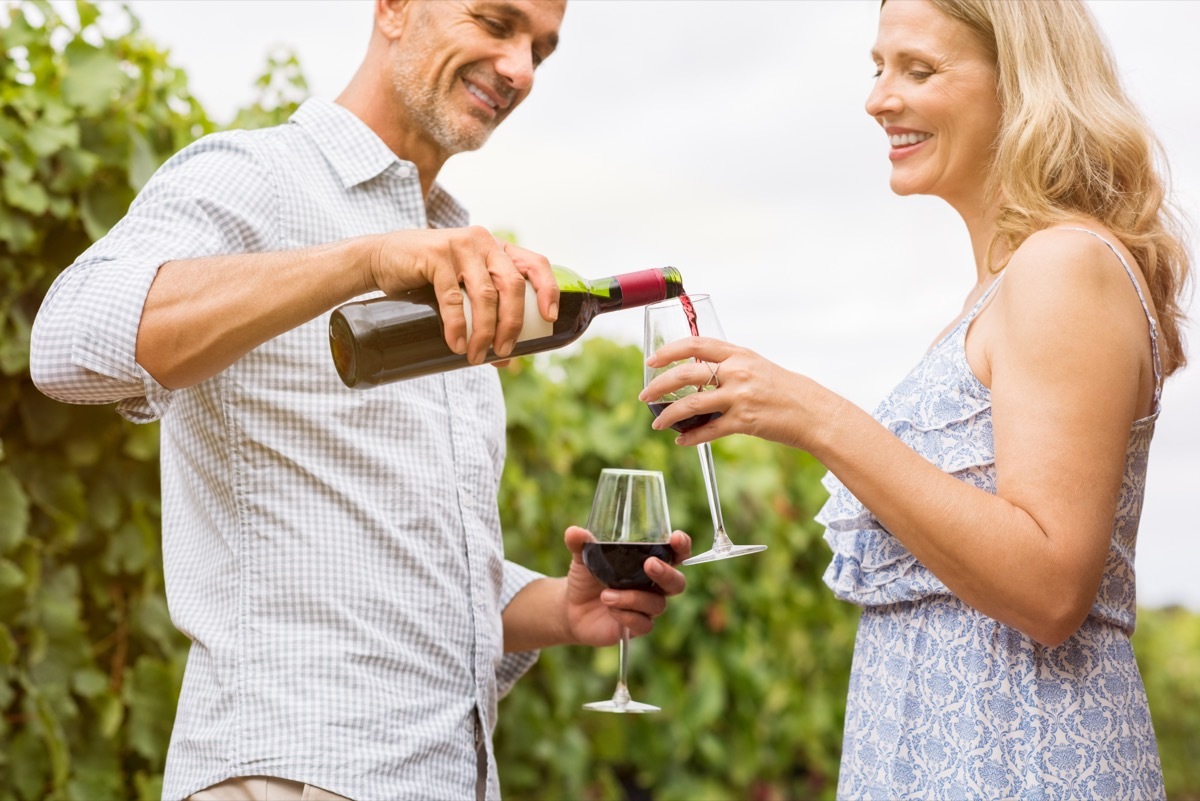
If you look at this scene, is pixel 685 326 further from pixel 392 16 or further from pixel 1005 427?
pixel 392 16

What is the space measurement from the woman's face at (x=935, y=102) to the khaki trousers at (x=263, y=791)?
138 cm

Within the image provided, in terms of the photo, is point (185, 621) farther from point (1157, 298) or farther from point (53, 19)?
point (1157, 298)

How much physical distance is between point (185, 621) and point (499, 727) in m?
2.04

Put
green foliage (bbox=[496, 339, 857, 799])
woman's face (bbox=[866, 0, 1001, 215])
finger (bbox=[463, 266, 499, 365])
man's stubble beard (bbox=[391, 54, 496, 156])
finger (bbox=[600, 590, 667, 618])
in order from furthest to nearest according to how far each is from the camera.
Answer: green foliage (bbox=[496, 339, 857, 799]) < man's stubble beard (bbox=[391, 54, 496, 156]) < finger (bbox=[600, 590, 667, 618]) < woman's face (bbox=[866, 0, 1001, 215]) < finger (bbox=[463, 266, 499, 365])

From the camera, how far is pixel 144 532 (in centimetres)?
262

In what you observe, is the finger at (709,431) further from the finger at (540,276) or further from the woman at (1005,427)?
the finger at (540,276)

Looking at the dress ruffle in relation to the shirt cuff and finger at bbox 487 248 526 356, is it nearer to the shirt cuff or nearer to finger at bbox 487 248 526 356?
finger at bbox 487 248 526 356

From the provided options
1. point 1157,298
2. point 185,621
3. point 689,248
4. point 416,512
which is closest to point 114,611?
point 185,621

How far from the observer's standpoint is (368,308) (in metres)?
1.52

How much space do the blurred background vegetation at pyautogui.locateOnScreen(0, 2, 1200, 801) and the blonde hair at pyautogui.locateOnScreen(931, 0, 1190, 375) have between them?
5.99 feet

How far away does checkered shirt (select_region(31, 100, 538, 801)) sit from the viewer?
1.69m

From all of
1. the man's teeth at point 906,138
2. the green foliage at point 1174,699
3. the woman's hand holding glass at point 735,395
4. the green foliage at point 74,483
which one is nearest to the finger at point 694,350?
the woman's hand holding glass at point 735,395

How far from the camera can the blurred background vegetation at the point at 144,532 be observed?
7.84 feet

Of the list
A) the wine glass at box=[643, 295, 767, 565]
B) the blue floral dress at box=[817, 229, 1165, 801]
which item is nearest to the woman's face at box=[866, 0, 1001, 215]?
the blue floral dress at box=[817, 229, 1165, 801]
